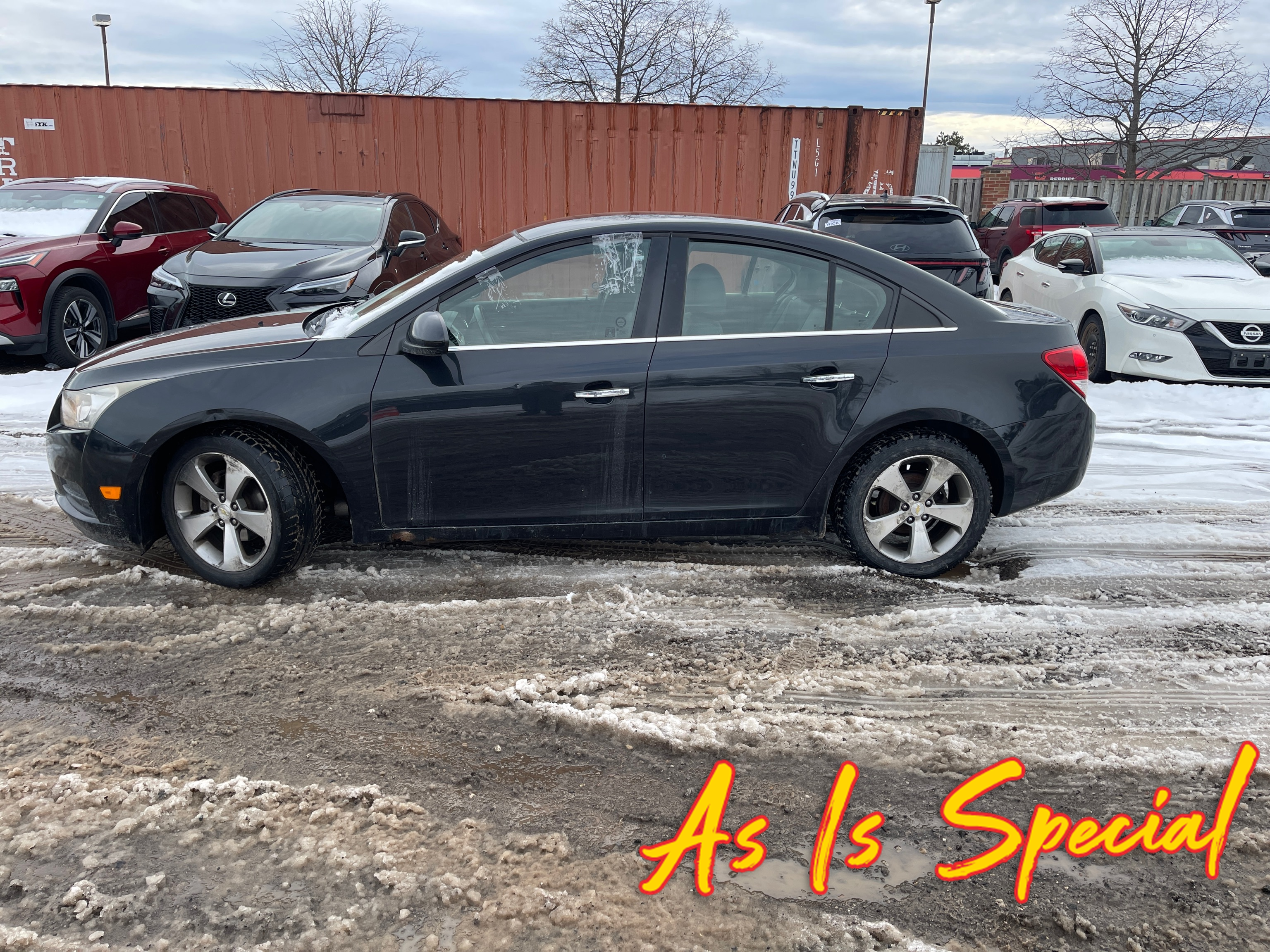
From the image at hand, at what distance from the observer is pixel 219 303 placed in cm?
784

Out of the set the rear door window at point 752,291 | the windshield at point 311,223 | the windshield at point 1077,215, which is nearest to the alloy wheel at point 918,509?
the rear door window at point 752,291

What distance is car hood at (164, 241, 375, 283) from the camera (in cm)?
784

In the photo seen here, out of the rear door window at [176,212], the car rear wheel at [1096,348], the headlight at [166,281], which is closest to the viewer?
the headlight at [166,281]

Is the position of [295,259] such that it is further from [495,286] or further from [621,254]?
[621,254]

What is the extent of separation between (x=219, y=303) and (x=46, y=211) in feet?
9.91

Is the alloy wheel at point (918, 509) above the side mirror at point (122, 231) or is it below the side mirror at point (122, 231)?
below

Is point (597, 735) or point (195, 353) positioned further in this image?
point (195, 353)

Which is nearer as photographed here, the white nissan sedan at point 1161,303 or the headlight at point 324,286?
the headlight at point 324,286

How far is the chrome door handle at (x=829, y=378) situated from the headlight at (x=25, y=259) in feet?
24.9

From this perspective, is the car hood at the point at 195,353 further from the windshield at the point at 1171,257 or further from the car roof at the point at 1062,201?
the car roof at the point at 1062,201

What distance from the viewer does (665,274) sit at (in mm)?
4043

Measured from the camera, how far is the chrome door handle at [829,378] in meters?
4.00

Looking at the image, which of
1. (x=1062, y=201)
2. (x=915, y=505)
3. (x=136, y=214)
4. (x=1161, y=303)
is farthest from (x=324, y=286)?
(x=1062, y=201)

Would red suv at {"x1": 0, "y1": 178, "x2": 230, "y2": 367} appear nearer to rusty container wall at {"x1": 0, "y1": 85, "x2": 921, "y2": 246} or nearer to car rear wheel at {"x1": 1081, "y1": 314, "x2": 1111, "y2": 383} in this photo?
rusty container wall at {"x1": 0, "y1": 85, "x2": 921, "y2": 246}
